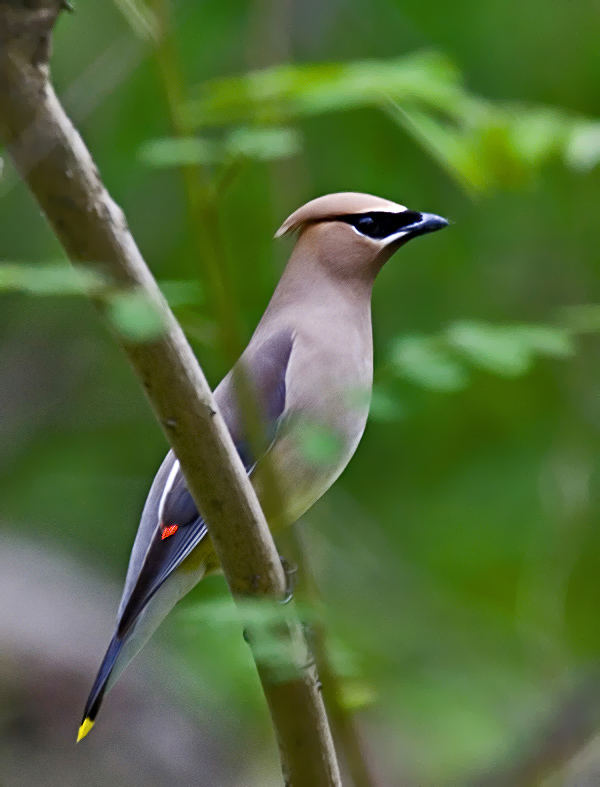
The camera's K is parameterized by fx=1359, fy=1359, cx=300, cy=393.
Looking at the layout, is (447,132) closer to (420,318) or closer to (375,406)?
(375,406)

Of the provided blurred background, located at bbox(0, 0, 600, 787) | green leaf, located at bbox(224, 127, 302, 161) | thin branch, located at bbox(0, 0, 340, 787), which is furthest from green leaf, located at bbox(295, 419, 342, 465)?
blurred background, located at bbox(0, 0, 600, 787)

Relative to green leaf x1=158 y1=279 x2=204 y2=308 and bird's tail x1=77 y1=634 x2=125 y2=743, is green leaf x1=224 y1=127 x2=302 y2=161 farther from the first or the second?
bird's tail x1=77 y1=634 x2=125 y2=743

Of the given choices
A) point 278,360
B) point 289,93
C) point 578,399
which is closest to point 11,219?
point 578,399

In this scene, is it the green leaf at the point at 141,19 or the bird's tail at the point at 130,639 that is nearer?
the green leaf at the point at 141,19

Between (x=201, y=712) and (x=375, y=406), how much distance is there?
2.95m

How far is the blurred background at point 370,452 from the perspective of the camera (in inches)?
182

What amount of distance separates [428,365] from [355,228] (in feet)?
1.91

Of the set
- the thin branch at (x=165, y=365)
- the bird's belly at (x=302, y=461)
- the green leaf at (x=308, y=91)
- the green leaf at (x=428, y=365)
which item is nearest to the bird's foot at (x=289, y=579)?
the thin branch at (x=165, y=365)

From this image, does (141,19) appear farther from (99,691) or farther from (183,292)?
(99,691)

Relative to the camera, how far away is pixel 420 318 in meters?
5.68

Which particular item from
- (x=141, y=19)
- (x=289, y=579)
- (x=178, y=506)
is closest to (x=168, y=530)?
(x=178, y=506)

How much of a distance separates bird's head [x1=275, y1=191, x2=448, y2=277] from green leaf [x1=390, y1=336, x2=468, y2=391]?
1.40 ft

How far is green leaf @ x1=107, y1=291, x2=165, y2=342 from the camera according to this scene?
1.63 metres

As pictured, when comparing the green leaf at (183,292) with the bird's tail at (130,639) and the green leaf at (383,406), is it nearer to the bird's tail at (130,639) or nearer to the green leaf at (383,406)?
the green leaf at (383,406)
